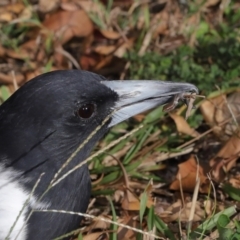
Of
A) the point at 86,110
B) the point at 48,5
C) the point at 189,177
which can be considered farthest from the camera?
the point at 48,5

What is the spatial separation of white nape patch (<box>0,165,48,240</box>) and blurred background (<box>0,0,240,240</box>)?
41 cm

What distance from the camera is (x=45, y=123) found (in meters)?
2.60

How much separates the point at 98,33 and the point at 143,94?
1.69 m

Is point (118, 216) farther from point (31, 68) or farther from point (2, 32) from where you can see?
point (2, 32)

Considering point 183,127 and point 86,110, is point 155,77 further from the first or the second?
point 86,110

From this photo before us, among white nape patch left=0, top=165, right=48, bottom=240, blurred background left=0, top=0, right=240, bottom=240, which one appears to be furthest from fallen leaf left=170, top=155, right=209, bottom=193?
white nape patch left=0, top=165, right=48, bottom=240

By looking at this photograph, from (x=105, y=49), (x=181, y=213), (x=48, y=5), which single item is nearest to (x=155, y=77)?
(x=105, y=49)

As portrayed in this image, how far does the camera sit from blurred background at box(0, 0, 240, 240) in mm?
3092

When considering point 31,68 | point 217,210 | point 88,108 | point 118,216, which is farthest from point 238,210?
point 31,68

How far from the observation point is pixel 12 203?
8.41 feet

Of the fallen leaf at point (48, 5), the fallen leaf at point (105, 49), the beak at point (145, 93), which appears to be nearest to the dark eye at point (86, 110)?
the beak at point (145, 93)

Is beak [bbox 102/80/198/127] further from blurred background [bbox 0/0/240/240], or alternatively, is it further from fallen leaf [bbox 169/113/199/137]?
fallen leaf [bbox 169/113/199/137]

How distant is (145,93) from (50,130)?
0.36 metres

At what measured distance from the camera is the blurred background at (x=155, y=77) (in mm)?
3092
